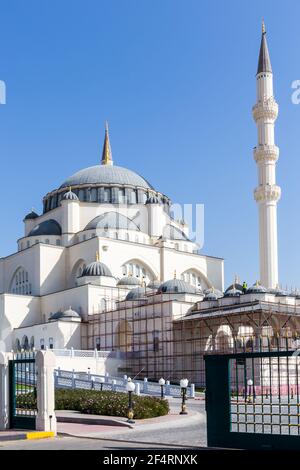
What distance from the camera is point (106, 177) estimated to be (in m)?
63.6

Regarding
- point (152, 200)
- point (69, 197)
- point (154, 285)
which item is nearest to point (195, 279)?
point (154, 285)

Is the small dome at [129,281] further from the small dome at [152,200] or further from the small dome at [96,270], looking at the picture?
the small dome at [152,200]

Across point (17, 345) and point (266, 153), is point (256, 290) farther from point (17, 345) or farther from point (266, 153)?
point (17, 345)

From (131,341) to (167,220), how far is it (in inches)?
747

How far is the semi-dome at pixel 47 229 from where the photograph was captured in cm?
5940

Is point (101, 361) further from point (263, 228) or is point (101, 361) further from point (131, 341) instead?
point (263, 228)

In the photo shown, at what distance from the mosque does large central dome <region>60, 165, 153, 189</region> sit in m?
0.12

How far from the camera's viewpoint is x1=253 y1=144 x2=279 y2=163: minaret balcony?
49219mm

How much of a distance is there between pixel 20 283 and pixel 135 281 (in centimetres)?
1127

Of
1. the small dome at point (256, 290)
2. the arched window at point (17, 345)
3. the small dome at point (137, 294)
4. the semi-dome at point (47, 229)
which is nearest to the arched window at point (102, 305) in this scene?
the small dome at point (137, 294)

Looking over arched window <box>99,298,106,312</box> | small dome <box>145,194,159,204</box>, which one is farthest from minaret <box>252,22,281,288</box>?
small dome <box>145,194,159,204</box>

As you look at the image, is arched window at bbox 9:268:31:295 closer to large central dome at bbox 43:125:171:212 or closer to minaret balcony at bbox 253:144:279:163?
large central dome at bbox 43:125:171:212

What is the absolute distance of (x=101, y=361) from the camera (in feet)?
146
